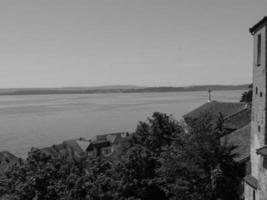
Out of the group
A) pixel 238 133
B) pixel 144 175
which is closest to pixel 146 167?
pixel 144 175

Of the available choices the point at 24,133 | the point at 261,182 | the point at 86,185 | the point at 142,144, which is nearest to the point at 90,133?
the point at 24,133

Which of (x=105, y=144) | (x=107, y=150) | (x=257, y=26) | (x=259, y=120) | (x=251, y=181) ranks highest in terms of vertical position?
(x=257, y=26)

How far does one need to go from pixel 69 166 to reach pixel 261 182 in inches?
465

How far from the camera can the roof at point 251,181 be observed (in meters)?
14.9

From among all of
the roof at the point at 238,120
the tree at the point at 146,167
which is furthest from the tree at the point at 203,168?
the roof at the point at 238,120

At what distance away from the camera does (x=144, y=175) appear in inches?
822

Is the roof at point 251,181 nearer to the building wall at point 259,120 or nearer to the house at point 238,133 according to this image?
the building wall at point 259,120

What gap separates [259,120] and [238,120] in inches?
540

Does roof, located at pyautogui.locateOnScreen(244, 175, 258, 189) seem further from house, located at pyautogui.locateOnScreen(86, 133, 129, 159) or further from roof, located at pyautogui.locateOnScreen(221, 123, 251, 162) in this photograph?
house, located at pyautogui.locateOnScreen(86, 133, 129, 159)

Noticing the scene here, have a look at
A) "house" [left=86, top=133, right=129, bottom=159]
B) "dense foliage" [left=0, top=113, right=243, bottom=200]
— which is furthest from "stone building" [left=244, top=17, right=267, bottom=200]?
"house" [left=86, top=133, right=129, bottom=159]

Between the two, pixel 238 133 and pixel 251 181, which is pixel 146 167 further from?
pixel 251 181

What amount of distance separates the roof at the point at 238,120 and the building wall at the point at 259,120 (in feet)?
36.3

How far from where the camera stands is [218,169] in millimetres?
15180

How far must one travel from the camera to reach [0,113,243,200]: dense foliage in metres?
16.2
